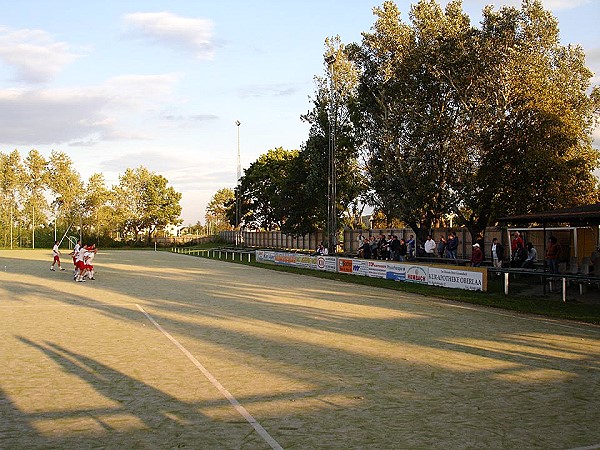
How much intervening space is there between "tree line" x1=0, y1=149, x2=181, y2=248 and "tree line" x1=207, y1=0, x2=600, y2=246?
69.2 m

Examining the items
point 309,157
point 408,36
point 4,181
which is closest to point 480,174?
point 408,36

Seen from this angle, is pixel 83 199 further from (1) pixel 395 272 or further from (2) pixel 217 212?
(1) pixel 395 272

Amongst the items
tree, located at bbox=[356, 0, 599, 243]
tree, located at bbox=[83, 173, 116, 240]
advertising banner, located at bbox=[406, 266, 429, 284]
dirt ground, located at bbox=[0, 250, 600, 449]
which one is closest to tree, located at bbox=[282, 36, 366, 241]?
tree, located at bbox=[356, 0, 599, 243]

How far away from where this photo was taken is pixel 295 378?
929 cm

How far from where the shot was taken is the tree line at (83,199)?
102375 mm

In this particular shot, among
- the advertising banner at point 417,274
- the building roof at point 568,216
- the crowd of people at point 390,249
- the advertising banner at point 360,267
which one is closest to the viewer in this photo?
the building roof at point 568,216

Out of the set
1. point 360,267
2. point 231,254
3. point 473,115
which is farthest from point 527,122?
point 231,254

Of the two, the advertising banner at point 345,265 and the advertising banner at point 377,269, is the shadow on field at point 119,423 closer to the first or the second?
the advertising banner at point 377,269

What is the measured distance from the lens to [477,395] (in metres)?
8.43

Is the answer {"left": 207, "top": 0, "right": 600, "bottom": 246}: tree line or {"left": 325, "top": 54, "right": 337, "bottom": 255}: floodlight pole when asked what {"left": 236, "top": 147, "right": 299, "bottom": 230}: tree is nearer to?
{"left": 325, "top": 54, "right": 337, "bottom": 255}: floodlight pole

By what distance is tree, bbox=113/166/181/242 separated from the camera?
4124 inches

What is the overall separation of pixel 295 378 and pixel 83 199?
104 m

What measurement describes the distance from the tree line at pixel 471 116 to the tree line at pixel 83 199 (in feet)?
227

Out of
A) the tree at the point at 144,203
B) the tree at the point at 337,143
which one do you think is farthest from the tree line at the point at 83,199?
the tree at the point at 337,143
